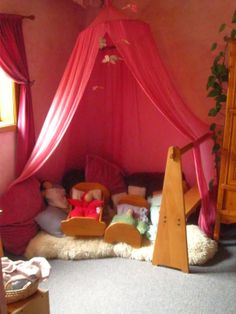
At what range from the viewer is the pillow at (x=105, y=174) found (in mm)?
3391

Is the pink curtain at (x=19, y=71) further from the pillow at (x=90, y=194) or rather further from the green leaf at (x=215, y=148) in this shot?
the green leaf at (x=215, y=148)

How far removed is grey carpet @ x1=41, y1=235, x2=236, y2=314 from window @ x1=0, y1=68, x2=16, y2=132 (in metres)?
1.29

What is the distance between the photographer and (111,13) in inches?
93.4

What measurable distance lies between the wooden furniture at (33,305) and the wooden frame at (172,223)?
1.13m

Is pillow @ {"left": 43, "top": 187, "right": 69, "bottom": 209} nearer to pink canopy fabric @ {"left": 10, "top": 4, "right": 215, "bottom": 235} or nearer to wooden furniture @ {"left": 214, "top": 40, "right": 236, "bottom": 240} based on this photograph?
pink canopy fabric @ {"left": 10, "top": 4, "right": 215, "bottom": 235}

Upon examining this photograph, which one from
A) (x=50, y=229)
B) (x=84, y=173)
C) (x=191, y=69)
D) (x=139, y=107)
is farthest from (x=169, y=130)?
(x=50, y=229)

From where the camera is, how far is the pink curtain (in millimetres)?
2539

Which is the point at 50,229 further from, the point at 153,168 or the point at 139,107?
the point at 139,107

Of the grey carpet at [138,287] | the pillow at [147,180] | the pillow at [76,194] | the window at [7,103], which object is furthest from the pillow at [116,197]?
the window at [7,103]

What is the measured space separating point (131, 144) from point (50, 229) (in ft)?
4.75

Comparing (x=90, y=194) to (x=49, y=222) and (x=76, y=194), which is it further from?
(x=49, y=222)

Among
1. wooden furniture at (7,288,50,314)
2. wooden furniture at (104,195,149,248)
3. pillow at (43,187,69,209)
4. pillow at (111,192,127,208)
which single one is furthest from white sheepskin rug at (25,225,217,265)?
wooden furniture at (7,288,50,314)

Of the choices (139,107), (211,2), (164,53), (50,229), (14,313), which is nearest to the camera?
(14,313)

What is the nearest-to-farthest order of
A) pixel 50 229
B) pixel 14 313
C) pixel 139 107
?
pixel 14 313 → pixel 50 229 → pixel 139 107
